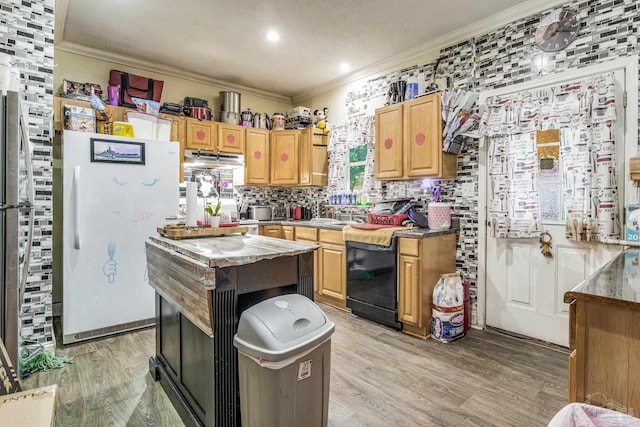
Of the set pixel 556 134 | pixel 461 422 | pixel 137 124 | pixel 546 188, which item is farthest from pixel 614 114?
pixel 137 124

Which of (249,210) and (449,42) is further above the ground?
(449,42)

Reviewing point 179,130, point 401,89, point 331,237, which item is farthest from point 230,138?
point 401,89

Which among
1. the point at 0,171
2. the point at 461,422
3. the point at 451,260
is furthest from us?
the point at 451,260

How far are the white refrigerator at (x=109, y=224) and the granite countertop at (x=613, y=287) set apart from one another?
3.04 meters

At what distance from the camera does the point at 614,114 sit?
235 centimetres

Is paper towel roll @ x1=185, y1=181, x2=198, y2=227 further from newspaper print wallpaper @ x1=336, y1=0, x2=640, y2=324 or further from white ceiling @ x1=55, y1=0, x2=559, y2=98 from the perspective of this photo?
newspaper print wallpaper @ x1=336, y1=0, x2=640, y2=324

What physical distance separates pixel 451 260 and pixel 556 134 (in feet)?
4.45

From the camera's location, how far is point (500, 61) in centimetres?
299

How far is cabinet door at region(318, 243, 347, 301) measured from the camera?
3.58m

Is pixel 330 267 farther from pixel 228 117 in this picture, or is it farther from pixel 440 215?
pixel 228 117

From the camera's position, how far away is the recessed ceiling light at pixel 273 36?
10.7ft

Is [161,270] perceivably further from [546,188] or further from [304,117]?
[304,117]

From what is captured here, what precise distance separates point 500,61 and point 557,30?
0.44m

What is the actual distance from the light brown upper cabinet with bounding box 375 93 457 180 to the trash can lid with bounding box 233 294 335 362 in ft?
7.14
